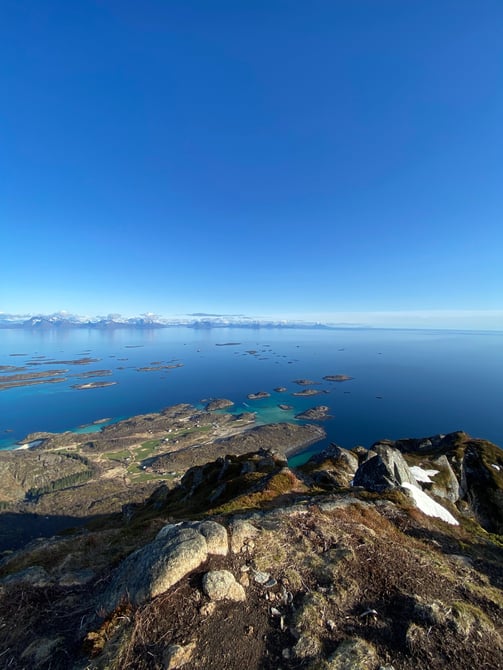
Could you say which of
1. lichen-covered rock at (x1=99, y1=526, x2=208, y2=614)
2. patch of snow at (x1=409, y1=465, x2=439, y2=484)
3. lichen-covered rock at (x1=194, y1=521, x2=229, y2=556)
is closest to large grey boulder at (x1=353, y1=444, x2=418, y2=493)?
patch of snow at (x1=409, y1=465, x2=439, y2=484)

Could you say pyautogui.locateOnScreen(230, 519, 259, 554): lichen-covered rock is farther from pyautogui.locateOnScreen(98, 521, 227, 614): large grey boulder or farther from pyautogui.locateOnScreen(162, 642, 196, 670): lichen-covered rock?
pyautogui.locateOnScreen(162, 642, 196, 670): lichen-covered rock

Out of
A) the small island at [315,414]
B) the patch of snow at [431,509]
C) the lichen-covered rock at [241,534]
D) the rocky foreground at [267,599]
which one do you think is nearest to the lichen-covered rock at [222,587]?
the rocky foreground at [267,599]

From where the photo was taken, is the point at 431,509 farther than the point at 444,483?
No

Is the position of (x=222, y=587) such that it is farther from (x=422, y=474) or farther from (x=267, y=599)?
(x=422, y=474)

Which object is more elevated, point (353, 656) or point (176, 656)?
point (176, 656)

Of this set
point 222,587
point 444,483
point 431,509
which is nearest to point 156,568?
point 222,587

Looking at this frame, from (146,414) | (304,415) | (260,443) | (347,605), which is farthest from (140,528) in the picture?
(146,414)

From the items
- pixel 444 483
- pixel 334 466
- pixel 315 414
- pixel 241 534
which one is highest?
pixel 241 534
